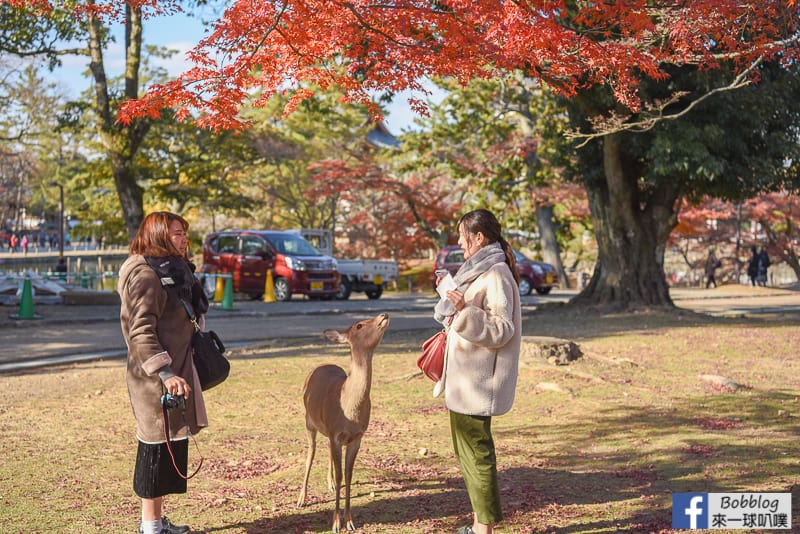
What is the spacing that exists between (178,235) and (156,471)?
1261mm

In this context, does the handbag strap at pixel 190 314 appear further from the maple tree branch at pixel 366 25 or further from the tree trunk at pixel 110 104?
the tree trunk at pixel 110 104

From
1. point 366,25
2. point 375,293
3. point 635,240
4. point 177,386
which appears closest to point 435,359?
point 177,386

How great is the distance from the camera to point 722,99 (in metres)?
17.4

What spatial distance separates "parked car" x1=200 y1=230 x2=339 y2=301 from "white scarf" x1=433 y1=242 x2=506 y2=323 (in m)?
21.6

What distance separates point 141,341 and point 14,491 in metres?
2.28

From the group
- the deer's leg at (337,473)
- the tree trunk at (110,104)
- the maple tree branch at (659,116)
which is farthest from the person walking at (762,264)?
the deer's leg at (337,473)

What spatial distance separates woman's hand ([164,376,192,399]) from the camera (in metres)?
4.52

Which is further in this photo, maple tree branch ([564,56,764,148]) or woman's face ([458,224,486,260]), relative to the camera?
maple tree branch ([564,56,764,148])

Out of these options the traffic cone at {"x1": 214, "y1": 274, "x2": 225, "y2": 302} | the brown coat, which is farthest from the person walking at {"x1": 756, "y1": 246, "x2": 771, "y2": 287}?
the brown coat

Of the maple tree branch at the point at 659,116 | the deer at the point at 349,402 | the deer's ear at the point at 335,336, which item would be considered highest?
the maple tree branch at the point at 659,116

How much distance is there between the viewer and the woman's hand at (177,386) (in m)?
4.52

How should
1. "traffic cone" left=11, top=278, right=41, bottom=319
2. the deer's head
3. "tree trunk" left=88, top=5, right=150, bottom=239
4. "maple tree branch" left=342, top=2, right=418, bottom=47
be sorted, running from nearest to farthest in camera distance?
the deer's head
"maple tree branch" left=342, top=2, right=418, bottom=47
"traffic cone" left=11, top=278, right=41, bottom=319
"tree trunk" left=88, top=5, right=150, bottom=239

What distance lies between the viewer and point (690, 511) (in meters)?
5.18

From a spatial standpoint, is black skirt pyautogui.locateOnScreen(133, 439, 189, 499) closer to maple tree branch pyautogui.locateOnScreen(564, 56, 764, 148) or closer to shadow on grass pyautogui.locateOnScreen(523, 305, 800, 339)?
maple tree branch pyautogui.locateOnScreen(564, 56, 764, 148)
